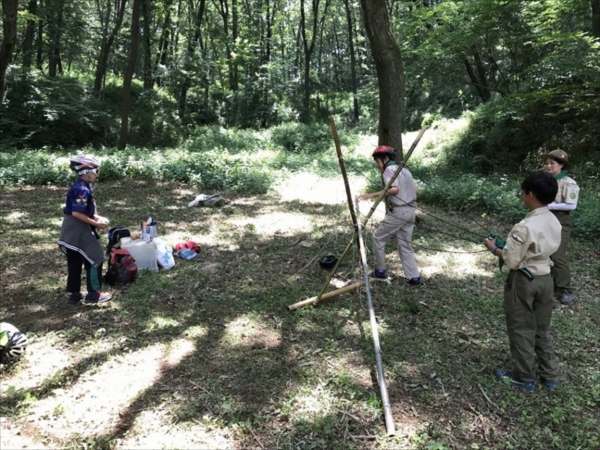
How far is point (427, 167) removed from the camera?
1559 cm

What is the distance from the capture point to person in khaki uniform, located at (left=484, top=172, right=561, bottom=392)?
3.34 meters

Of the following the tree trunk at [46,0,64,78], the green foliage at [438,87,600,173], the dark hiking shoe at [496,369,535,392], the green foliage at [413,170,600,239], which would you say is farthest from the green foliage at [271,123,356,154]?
the dark hiking shoe at [496,369,535,392]

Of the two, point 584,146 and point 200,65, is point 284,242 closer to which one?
point 584,146

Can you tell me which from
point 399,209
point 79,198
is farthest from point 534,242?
point 79,198

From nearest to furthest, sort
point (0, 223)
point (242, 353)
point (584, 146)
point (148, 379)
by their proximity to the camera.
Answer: point (148, 379) → point (242, 353) → point (0, 223) → point (584, 146)

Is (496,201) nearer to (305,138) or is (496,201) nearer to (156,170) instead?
(156,170)

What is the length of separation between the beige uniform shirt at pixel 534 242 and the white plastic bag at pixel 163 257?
181 inches

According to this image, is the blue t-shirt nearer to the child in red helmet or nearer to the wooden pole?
the wooden pole

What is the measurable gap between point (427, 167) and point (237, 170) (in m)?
7.26

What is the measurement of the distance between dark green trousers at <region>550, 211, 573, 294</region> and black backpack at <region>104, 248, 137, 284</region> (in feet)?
17.8

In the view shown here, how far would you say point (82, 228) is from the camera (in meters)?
4.64

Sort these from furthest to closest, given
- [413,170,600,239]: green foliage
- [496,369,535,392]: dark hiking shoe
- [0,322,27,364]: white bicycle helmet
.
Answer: [413,170,600,239]: green foliage < [0,322,27,364]: white bicycle helmet < [496,369,535,392]: dark hiking shoe

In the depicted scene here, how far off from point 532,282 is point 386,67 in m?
4.75

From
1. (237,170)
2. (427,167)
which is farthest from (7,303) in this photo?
(427,167)
